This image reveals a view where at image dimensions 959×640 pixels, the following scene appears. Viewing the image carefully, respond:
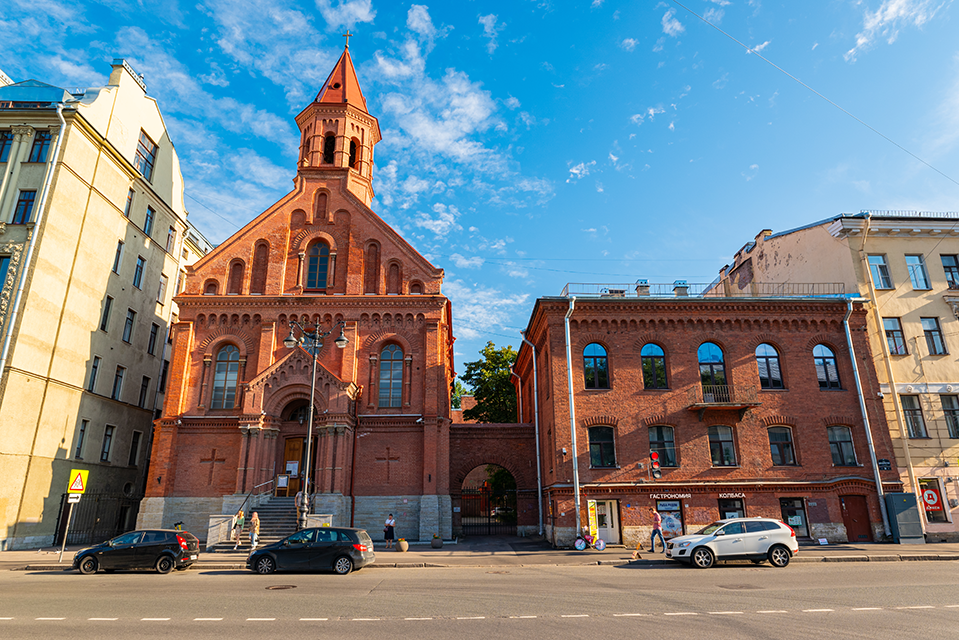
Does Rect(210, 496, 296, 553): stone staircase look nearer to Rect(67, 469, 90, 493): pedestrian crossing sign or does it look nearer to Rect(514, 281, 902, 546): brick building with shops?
Rect(67, 469, 90, 493): pedestrian crossing sign

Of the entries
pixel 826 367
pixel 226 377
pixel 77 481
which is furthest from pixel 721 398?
pixel 77 481

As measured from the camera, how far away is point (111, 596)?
486 inches

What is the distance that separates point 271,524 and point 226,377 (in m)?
8.91

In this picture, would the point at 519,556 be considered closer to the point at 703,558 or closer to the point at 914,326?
the point at 703,558

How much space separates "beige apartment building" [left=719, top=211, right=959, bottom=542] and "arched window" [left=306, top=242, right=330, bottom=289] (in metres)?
27.8

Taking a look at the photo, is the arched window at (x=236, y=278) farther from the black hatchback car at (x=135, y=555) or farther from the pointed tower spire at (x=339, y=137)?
the black hatchback car at (x=135, y=555)

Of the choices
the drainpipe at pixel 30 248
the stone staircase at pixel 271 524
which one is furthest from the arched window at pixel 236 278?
the stone staircase at pixel 271 524

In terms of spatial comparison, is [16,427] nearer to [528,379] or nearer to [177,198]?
[177,198]

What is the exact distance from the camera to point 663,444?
25734 mm

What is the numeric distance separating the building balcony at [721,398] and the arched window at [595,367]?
4.03 meters

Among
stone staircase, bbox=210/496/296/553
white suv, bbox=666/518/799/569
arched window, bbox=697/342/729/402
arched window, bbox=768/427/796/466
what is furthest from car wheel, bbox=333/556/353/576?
arched window, bbox=768/427/796/466

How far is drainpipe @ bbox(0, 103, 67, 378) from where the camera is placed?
2452cm

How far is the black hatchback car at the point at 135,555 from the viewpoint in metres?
17.4

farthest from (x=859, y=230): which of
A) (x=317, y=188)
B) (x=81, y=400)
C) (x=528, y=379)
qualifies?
(x=81, y=400)
